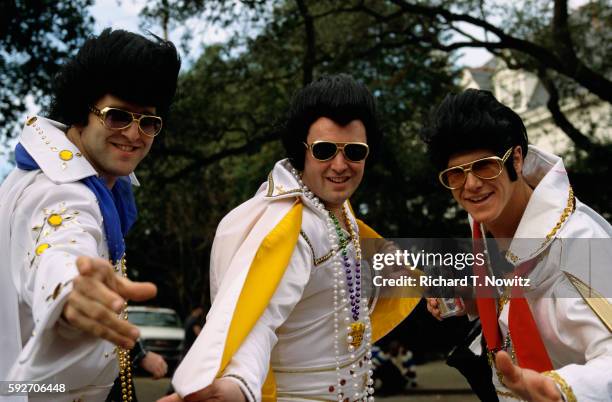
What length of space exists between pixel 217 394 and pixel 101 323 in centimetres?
68

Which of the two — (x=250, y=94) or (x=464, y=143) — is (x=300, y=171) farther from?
(x=250, y=94)

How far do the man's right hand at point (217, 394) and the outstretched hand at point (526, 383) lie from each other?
90 centimetres

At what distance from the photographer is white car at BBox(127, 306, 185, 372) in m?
17.4

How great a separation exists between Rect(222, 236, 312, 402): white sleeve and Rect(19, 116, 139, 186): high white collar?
887 mm

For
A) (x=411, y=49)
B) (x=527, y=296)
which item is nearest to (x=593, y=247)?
(x=527, y=296)

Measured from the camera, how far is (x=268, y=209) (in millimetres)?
3211

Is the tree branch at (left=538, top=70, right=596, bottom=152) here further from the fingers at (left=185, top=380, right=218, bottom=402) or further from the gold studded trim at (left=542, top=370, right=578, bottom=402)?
the fingers at (left=185, top=380, right=218, bottom=402)

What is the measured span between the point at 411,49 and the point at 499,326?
10.1 metres

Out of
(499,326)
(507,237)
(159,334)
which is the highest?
(159,334)

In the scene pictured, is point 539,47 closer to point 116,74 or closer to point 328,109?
point 328,109

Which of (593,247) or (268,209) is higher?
(268,209)

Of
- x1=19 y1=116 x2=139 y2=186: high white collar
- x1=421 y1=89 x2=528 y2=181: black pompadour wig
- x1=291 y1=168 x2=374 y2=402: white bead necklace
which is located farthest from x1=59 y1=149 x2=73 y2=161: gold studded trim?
x1=421 y1=89 x2=528 y2=181: black pompadour wig

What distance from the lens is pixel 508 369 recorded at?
2209 mm

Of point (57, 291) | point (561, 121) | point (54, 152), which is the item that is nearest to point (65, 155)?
point (54, 152)
